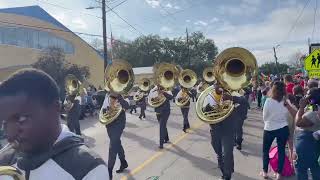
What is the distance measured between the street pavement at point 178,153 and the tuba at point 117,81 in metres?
1.25

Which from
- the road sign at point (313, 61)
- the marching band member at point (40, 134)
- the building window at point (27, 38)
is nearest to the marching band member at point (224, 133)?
the marching band member at point (40, 134)

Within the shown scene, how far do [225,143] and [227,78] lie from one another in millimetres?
1209

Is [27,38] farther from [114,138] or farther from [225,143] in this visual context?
[225,143]

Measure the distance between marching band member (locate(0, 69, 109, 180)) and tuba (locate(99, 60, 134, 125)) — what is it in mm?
5954

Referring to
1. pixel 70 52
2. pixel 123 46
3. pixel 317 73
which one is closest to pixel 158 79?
pixel 317 73

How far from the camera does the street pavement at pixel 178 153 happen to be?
8.18 meters

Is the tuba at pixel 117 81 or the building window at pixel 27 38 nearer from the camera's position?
the tuba at pixel 117 81

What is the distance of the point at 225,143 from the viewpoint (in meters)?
7.02

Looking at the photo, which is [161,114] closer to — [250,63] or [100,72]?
[250,63]

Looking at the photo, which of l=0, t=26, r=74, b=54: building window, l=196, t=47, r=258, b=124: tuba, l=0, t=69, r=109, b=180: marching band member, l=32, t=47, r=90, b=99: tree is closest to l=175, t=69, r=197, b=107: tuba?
l=196, t=47, r=258, b=124: tuba

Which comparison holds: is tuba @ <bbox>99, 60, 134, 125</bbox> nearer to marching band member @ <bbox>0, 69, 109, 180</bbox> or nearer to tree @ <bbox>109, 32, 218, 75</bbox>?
marching band member @ <bbox>0, 69, 109, 180</bbox>

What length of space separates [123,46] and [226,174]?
6339 cm

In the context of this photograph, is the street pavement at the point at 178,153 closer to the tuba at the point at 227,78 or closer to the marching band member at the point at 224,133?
the marching band member at the point at 224,133

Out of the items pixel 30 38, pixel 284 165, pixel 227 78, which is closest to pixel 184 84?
pixel 227 78
